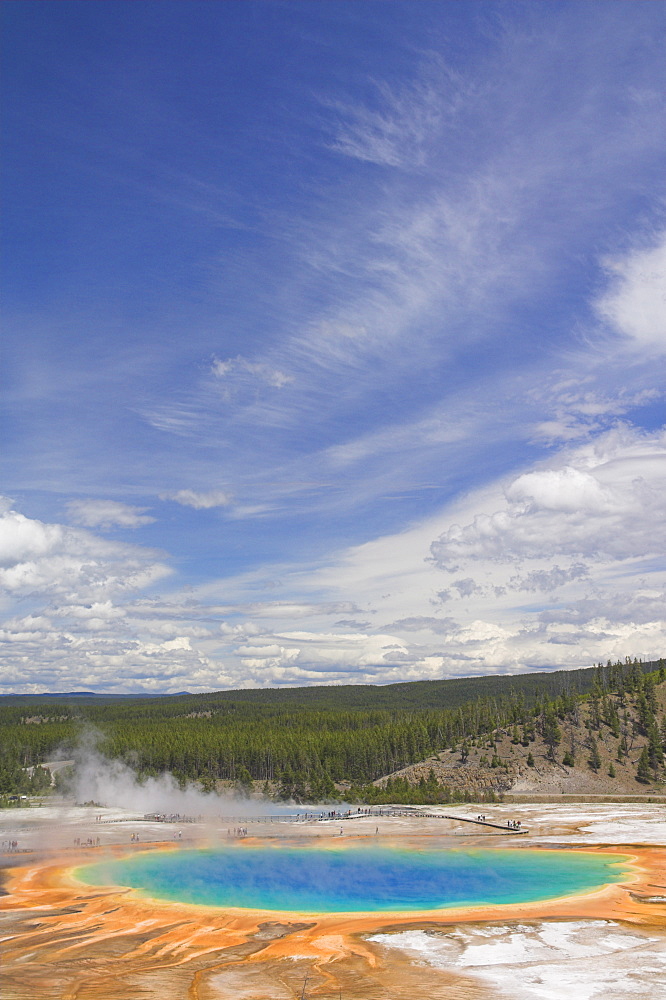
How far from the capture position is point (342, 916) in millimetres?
36000

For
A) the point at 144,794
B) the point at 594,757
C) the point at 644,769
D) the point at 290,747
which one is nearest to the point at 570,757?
the point at 594,757

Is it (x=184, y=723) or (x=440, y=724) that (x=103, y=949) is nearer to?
(x=440, y=724)

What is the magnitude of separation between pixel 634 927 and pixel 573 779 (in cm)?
7375

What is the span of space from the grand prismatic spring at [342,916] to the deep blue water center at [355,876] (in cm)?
21

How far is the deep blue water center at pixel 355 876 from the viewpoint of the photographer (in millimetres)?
40719

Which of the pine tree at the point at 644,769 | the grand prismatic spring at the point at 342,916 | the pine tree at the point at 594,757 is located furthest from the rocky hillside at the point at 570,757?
the grand prismatic spring at the point at 342,916

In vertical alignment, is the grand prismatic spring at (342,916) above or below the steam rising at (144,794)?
above

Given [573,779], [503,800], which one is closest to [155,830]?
[503,800]

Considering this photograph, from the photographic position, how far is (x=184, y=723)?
162750 millimetres

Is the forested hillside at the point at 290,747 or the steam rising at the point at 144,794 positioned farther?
the forested hillside at the point at 290,747

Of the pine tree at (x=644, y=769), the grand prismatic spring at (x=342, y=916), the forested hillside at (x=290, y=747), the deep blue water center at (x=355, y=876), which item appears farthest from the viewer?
the forested hillside at (x=290, y=747)

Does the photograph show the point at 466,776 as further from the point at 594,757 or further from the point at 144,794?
the point at 144,794

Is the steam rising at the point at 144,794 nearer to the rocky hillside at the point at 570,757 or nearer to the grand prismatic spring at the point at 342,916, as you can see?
the rocky hillside at the point at 570,757

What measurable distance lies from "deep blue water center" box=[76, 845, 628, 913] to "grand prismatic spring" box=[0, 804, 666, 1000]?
0.21 metres
